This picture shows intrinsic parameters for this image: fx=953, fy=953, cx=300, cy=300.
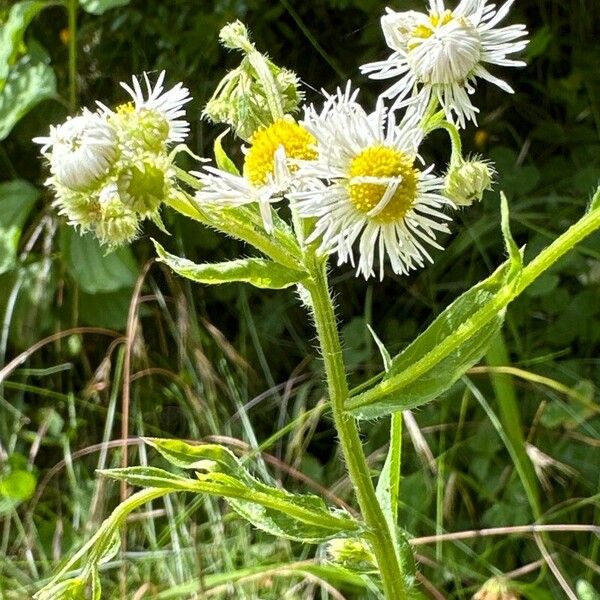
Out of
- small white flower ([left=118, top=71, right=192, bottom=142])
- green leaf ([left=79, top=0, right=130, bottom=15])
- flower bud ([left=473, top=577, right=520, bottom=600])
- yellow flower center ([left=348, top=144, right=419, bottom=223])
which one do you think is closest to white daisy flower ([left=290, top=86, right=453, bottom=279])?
yellow flower center ([left=348, top=144, right=419, bottom=223])

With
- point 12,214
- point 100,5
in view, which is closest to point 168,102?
point 100,5

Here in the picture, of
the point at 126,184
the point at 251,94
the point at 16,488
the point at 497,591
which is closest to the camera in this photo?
the point at 126,184

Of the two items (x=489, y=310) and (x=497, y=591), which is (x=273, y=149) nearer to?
(x=489, y=310)

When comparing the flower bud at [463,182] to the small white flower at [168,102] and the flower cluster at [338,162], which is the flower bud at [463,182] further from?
the small white flower at [168,102]

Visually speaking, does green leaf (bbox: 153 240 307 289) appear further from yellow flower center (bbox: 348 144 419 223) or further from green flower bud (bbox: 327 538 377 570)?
green flower bud (bbox: 327 538 377 570)

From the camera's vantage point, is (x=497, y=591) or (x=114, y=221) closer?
(x=114, y=221)

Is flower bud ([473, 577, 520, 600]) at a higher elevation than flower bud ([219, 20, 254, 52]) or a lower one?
lower
